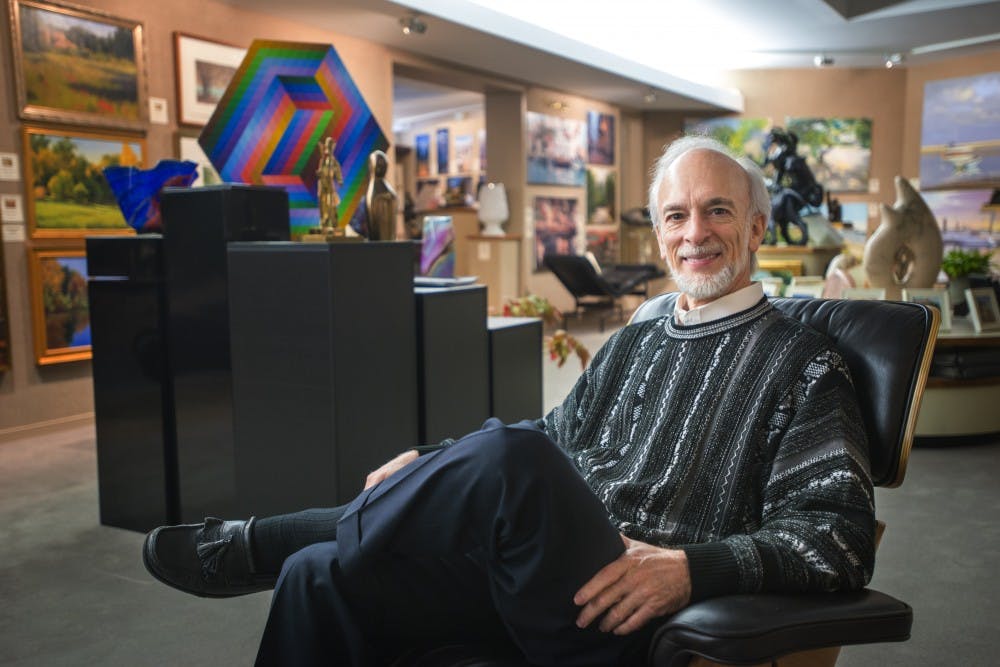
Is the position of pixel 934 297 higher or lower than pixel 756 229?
lower

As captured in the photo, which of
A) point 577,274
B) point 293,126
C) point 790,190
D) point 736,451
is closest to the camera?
point 736,451

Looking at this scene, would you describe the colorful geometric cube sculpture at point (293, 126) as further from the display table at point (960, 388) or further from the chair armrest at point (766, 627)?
the display table at point (960, 388)

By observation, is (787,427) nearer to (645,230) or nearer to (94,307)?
(94,307)

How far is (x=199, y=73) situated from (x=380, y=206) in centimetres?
414

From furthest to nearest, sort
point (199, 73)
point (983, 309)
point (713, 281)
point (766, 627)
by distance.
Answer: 1. point (199, 73)
2. point (983, 309)
3. point (713, 281)
4. point (766, 627)

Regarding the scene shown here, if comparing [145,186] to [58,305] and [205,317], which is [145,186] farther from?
[58,305]

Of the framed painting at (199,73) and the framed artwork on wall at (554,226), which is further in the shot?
the framed artwork on wall at (554,226)

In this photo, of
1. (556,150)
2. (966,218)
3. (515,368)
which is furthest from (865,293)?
(966,218)

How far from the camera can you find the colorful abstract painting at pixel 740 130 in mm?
14406

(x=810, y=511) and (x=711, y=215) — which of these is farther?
(x=711, y=215)

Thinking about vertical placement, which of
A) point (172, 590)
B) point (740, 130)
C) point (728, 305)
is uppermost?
point (740, 130)

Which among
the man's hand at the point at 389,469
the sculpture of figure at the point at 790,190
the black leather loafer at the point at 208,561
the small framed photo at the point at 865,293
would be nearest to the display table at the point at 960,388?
the small framed photo at the point at 865,293

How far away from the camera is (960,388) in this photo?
16.1 ft

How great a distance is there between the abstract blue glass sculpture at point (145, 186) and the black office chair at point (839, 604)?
8.23ft
